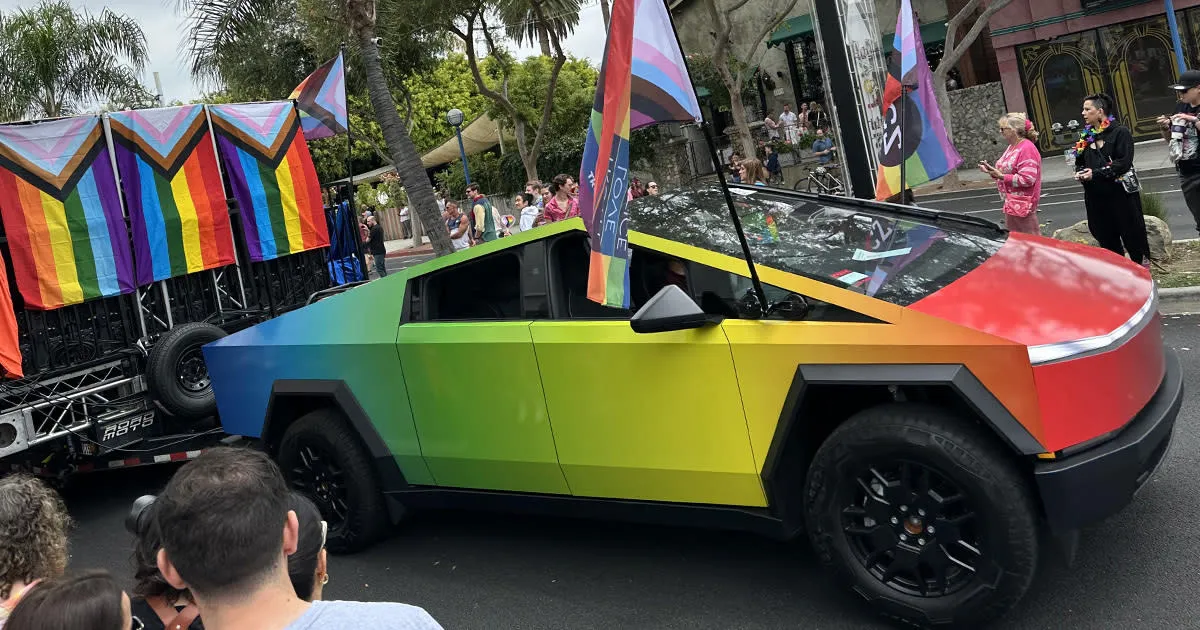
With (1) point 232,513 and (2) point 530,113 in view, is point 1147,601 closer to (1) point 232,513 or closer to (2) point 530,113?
(1) point 232,513

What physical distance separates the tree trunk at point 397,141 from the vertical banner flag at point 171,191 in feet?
10.5

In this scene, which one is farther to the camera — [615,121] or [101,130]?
[101,130]

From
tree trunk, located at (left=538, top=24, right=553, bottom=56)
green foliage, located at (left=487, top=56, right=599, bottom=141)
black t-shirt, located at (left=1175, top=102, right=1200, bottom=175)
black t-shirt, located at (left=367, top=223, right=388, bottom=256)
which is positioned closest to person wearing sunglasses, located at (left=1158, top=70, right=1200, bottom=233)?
black t-shirt, located at (left=1175, top=102, right=1200, bottom=175)

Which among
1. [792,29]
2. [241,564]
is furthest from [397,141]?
[792,29]

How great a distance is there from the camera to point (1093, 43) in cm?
Result: 2283

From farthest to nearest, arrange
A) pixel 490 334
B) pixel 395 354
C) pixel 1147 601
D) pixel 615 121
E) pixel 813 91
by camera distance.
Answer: pixel 813 91
pixel 395 354
pixel 490 334
pixel 615 121
pixel 1147 601

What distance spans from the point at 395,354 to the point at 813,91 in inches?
1022

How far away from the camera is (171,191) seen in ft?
26.8

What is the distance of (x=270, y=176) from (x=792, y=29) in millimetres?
21049

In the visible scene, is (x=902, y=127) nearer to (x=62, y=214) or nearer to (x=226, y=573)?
(x=226, y=573)

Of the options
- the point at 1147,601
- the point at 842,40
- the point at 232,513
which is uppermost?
the point at 842,40

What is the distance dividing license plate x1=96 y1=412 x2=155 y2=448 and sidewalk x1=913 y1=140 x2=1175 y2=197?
14.9m

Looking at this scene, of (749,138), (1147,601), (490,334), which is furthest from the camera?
(749,138)

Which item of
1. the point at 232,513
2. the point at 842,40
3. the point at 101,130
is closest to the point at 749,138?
the point at 842,40
